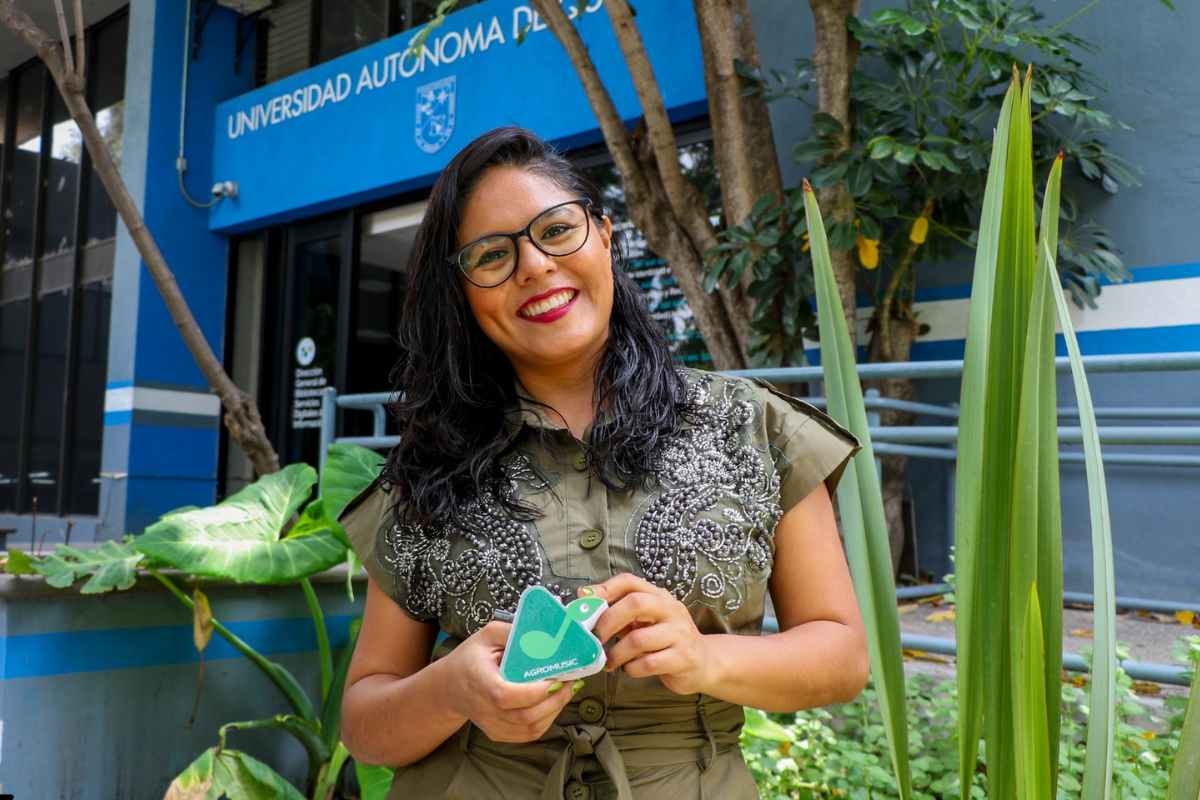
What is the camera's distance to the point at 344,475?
2477mm

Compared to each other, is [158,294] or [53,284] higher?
[53,284]

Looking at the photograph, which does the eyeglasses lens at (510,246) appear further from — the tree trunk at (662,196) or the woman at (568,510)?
the tree trunk at (662,196)

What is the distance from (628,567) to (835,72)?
3.03 meters

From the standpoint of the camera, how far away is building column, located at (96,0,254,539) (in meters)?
7.63

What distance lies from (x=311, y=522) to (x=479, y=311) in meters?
1.43

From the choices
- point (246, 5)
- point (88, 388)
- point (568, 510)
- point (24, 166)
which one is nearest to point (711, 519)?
point (568, 510)

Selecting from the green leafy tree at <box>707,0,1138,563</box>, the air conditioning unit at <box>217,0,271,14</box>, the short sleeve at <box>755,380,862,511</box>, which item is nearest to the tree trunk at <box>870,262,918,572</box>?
the green leafy tree at <box>707,0,1138,563</box>

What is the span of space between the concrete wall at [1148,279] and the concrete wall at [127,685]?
→ 9.66 ft

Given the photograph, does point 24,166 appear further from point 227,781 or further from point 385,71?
point 227,781

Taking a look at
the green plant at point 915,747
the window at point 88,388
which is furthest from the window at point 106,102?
the green plant at point 915,747

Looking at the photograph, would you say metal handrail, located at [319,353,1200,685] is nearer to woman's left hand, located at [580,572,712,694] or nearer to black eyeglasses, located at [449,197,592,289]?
black eyeglasses, located at [449,197,592,289]

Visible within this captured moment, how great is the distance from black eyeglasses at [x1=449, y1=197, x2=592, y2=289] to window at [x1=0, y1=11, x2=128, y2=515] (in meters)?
8.68

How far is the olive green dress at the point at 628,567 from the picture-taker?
1.18 metres

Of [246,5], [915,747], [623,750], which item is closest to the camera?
[623,750]
